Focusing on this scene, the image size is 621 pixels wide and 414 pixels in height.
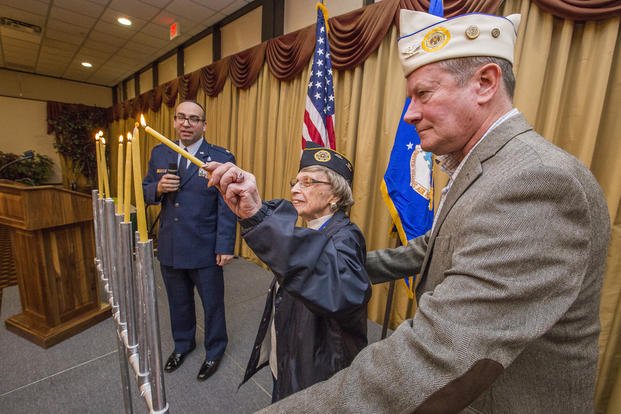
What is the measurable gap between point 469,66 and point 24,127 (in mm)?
9207

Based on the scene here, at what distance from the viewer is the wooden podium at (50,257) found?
1.83 metres

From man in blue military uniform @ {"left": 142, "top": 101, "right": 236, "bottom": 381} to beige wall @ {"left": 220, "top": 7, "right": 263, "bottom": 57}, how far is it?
2.38 m

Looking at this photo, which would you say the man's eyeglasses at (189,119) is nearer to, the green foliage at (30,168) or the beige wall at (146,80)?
the beige wall at (146,80)

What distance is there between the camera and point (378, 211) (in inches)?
96.1

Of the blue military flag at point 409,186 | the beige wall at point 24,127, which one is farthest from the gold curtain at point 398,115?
the beige wall at point 24,127

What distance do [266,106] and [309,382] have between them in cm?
305

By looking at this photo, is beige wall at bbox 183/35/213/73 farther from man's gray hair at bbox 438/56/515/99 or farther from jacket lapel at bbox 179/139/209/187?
man's gray hair at bbox 438/56/515/99

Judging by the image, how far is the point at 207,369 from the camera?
5.76 ft

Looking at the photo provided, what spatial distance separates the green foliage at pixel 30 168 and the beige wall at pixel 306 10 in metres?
6.02

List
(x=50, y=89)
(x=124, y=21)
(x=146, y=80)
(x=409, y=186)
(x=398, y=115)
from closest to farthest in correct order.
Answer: (x=409, y=186)
(x=398, y=115)
(x=124, y=21)
(x=146, y=80)
(x=50, y=89)

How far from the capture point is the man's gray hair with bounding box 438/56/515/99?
0.62 m

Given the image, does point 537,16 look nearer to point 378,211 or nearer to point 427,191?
point 427,191

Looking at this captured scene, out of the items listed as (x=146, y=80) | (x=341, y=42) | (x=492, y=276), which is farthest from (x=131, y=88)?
(x=492, y=276)

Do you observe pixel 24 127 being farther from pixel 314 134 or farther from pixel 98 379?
pixel 314 134
